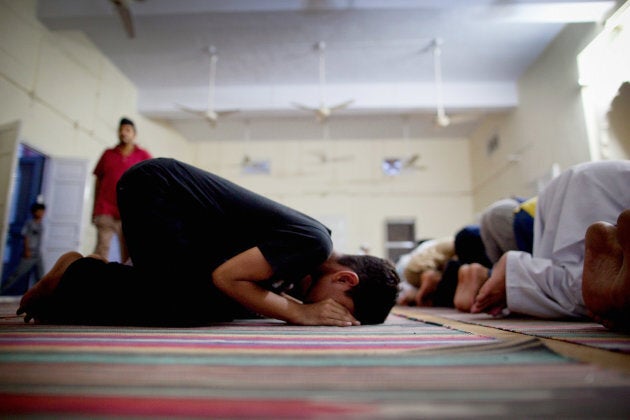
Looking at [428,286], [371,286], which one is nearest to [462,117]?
[428,286]

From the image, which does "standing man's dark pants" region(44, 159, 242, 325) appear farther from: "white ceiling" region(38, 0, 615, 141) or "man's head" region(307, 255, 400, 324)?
"white ceiling" region(38, 0, 615, 141)

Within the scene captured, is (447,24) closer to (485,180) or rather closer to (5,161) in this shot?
(485,180)

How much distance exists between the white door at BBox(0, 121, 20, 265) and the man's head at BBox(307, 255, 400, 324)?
4215mm

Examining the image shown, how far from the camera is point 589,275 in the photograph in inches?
46.1

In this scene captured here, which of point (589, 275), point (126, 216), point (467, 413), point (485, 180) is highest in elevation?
point (485, 180)

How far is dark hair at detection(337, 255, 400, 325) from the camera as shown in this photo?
139 cm

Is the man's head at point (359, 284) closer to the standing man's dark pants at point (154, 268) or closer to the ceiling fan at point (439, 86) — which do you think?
the standing man's dark pants at point (154, 268)

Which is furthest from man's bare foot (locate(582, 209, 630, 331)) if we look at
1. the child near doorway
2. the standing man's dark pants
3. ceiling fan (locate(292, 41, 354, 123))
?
the child near doorway

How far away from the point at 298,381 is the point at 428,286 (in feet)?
9.31

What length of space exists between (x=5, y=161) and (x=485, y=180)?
8.95 metres

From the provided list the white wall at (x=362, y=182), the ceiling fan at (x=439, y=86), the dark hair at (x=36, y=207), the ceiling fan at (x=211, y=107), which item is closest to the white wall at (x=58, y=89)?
the dark hair at (x=36, y=207)

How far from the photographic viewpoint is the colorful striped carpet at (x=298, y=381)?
45 centimetres

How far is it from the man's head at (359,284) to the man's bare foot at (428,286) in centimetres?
188

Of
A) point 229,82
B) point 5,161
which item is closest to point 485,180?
point 229,82
